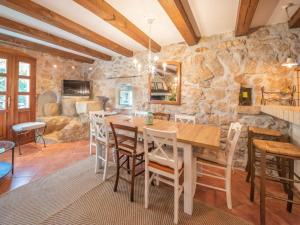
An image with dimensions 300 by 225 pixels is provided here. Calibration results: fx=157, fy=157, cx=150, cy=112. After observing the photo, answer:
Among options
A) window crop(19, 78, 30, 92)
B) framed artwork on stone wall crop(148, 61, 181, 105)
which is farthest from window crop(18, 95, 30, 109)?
framed artwork on stone wall crop(148, 61, 181, 105)

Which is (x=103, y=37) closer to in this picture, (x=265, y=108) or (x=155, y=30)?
→ (x=155, y=30)

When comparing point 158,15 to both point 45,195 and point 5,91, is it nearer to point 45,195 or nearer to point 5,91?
point 45,195

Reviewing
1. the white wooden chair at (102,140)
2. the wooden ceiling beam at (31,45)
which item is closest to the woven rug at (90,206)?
the white wooden chair at (102,140)

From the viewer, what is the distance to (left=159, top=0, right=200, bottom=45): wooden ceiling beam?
1.84 metres

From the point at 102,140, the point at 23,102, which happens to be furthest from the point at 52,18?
the point at 23,102

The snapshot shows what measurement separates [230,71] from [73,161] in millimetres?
3405

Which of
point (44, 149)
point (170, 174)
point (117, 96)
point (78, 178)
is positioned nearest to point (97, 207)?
point (78, 178)

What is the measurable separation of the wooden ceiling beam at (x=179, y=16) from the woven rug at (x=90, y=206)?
2.35 meters

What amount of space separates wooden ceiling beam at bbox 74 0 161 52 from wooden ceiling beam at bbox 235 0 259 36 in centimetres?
155

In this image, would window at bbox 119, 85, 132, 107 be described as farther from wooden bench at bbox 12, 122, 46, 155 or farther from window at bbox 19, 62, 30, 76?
window at bbox 19, 62, 30, 76

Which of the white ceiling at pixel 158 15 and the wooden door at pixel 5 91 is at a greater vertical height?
the white ceiling at pixel 158 15

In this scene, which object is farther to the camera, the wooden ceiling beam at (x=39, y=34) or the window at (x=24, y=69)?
the window at (x=24, y=69)

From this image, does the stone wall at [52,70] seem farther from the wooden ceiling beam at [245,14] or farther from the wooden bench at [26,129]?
the wooden ceiling beam at [245,14]

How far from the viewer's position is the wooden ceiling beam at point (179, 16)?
1843 mm
